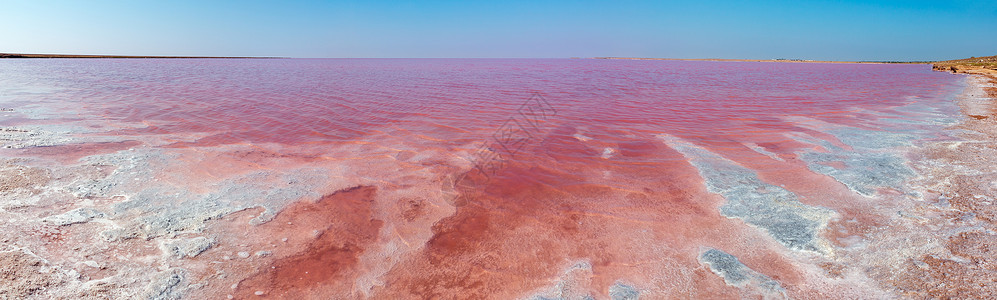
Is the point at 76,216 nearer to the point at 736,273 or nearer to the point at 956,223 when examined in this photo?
the point at 736,273

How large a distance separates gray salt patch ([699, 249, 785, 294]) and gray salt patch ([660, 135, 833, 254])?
582 millimetres

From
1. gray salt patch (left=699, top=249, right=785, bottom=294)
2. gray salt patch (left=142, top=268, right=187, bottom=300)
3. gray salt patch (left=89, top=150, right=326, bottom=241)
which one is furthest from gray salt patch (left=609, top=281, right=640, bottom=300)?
gray salt patch (left=89, top=150, right=326, bottom=241)

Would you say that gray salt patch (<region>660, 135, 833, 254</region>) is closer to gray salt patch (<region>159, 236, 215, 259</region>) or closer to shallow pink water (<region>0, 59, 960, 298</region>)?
shallow pink water (<region>0, 59, 960, 298</region>)

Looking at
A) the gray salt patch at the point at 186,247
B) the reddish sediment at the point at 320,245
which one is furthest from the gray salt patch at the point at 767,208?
the gray salt patch at the point at 186,247

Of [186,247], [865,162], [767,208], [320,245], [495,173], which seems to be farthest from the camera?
[865,162]

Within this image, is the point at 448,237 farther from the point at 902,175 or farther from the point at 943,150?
the point at 943,150

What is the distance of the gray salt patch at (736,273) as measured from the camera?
114 inches

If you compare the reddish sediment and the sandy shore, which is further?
the reddish sediment

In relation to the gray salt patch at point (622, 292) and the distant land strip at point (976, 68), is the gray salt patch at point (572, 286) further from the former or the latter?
the distant land strip at point (976, 68)

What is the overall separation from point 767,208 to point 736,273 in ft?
4.82

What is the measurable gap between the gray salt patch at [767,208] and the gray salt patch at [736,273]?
58cm

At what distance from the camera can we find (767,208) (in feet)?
13.6

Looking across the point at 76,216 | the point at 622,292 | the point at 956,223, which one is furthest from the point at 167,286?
the point at 956,223

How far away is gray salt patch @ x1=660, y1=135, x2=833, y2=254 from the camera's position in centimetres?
352
